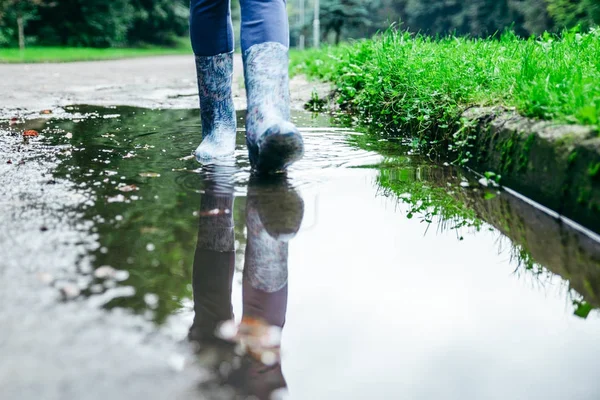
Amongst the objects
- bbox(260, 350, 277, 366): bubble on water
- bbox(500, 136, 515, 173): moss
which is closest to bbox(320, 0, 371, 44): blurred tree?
bbox(500, 136, 515, 173): moss

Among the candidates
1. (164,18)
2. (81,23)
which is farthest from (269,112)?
(164,18)

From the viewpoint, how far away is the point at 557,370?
1118 mm

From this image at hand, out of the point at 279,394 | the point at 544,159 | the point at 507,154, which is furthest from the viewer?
the point at 507,154

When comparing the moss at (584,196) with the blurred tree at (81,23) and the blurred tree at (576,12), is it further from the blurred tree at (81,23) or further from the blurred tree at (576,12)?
the blurred tree at (81,23)

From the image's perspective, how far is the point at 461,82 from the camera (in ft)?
10.0

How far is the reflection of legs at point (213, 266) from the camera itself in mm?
1288

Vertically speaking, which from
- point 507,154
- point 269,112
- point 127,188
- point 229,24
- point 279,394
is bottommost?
point 279,394

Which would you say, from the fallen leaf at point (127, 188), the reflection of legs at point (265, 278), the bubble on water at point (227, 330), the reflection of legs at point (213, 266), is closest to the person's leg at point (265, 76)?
the reflection of legs at point (265, 278)

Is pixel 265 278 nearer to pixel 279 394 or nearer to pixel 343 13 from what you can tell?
Result: pixel 279 394

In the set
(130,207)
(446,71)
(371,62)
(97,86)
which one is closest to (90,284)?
(130,207)

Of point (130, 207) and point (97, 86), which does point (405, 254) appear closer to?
point (130, 207)

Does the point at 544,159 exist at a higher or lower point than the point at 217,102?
lower

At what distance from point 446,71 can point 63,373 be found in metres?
2.69

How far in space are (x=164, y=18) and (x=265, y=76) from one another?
28.7 m
